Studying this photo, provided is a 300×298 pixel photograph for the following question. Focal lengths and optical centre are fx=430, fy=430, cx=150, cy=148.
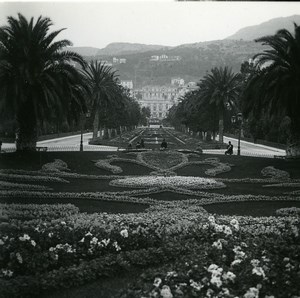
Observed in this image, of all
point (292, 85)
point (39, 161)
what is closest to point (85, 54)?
point (39, 161)

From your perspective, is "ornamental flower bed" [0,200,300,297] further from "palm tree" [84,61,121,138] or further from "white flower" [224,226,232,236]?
"palm tree" [84,61,121,138]

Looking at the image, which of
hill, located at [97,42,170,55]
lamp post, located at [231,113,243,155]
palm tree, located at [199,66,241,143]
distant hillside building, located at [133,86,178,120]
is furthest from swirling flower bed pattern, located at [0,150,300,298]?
distant hillside building, located at [133,86,178,120]

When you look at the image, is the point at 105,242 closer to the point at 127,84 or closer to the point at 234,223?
the point at 234,223

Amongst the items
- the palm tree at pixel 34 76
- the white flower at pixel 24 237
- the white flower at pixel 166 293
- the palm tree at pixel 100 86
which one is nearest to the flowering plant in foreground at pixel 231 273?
the white flower at pixel 166 293

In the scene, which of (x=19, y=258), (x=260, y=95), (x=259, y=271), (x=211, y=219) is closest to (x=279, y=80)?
(x=260, y=95)

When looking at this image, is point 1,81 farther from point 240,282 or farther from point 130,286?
point 240,282

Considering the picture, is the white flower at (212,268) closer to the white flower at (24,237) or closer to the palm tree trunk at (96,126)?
the white flower at (24,237)
